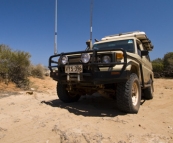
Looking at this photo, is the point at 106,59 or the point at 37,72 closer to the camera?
the point at 106,59

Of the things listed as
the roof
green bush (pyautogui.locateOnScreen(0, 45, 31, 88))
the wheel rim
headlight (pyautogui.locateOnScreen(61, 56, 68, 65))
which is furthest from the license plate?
green bush (pyautogui.locateOnScreen(0, 45, 31, 88))

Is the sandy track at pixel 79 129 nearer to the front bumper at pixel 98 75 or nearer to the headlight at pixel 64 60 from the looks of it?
the front bumper at pixel 98 75

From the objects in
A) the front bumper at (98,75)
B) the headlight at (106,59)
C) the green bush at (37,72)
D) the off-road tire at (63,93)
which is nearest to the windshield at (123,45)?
the front bumper at (98,75)

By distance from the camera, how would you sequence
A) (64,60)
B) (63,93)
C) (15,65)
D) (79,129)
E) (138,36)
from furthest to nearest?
1. (15,65)
2. (138,36)
3. (63,93)
4. (64,60)
5. (79,129)

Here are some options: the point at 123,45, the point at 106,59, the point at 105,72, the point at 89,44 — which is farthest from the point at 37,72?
the point at 105,72

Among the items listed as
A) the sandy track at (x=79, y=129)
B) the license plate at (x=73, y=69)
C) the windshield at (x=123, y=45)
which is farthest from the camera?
the windshield at (x=123, y=45)

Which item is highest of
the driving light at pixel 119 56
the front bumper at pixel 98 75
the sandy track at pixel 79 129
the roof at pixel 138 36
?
the roof at pixel 138 36

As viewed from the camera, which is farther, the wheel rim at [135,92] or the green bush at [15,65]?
the green bush at [15,65]

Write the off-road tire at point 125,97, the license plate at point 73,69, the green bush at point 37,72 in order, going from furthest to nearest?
the green bush at point 37,72
the license plate at point 73,69
the off-road tire at point 125,97

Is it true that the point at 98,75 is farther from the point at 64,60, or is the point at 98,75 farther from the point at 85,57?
the point at 64,60

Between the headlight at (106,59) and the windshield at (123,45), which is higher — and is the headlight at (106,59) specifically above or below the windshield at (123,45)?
below

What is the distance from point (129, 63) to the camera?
136 inches

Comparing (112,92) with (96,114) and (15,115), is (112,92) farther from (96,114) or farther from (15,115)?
(15,115)

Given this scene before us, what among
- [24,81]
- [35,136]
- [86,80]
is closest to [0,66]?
[24,81]
